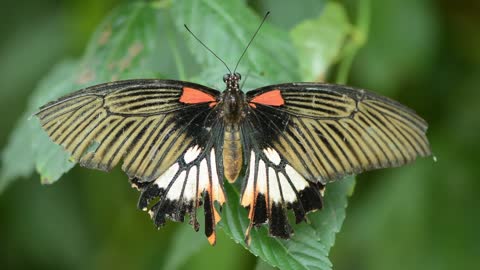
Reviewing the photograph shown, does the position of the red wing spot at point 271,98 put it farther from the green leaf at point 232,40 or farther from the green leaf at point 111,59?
the green leaf at point 111,59

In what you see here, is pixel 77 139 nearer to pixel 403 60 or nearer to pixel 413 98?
pixel 403 60

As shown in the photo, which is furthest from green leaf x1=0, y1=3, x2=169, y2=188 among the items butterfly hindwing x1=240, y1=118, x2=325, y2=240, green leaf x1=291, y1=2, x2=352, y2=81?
green leaf x1=291, y1=2, x2=352, y2=81

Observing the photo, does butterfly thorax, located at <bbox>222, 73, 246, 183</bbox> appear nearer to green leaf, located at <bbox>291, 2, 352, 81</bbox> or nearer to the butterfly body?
the butterfly body

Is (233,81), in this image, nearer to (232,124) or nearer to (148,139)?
(232,124)

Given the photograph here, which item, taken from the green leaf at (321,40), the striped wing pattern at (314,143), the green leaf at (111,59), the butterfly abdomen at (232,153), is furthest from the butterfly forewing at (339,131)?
the green leaf at (111,59)

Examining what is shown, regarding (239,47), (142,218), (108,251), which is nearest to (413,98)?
(239,47)

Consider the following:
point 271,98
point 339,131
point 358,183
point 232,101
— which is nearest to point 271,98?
point 271,98
